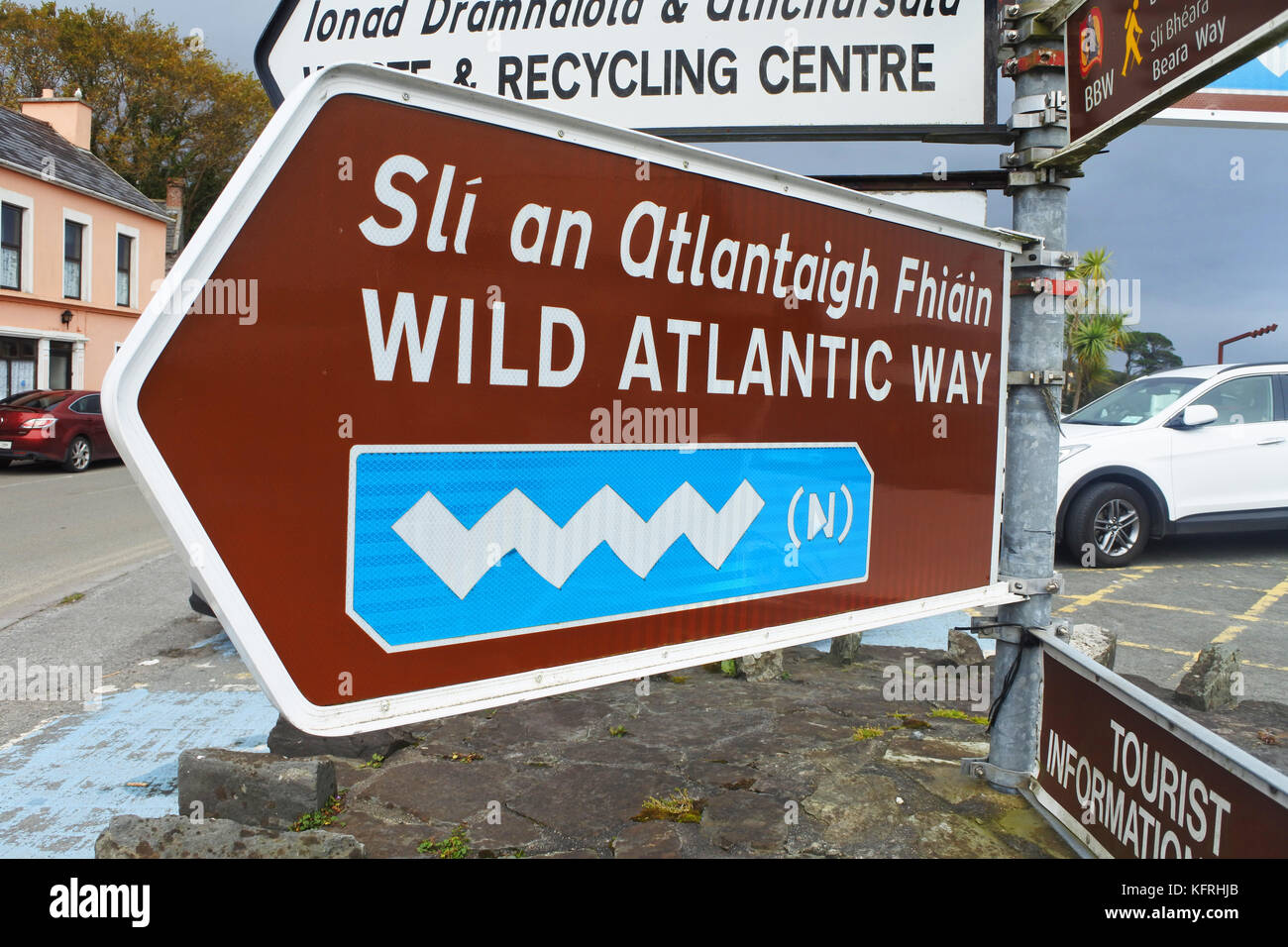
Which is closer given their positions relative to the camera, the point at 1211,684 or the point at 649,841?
the point at 649,841

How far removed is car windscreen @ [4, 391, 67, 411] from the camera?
58.1 ft

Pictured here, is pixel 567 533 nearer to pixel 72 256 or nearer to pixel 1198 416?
pixel 1198 416

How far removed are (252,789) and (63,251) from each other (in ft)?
88.1

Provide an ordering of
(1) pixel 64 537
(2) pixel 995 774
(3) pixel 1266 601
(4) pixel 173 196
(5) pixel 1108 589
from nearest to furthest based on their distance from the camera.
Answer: (2) pixel 995 774
(3) pixel 1266 601
(5) pixel 1108 589
(1) pixel 64 537
(4) pixel 173 196

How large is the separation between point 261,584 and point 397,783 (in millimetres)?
2296

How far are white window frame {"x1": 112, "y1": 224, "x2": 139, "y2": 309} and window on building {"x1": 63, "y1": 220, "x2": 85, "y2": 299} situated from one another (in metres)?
1.29

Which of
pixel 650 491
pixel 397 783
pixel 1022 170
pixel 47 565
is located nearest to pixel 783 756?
pixel 397 783

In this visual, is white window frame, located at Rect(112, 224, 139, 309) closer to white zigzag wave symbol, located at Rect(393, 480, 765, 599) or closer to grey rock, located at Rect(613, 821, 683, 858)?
grey rock, located at Rect(613, 821, 683, 858)

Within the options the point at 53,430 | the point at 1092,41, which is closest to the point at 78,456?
the point at 53,430

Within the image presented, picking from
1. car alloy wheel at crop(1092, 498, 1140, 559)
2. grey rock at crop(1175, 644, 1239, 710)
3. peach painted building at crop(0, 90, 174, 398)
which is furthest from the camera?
peach painted building at crop(0, 90, 174, 398)

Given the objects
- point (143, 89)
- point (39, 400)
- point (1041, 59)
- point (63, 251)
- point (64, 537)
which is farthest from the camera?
point (143, 89)

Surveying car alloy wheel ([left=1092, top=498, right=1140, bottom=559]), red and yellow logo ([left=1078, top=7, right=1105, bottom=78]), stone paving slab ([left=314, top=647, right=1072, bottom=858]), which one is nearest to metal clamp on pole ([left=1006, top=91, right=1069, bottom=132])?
red and yellow logo ([left=1078, top=7, right=1105, bottom=78])

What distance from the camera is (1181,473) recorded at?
8.90 m

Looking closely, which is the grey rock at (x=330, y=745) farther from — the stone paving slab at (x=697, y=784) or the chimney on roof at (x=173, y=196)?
the chimney on roof at (x=173, y=196)
